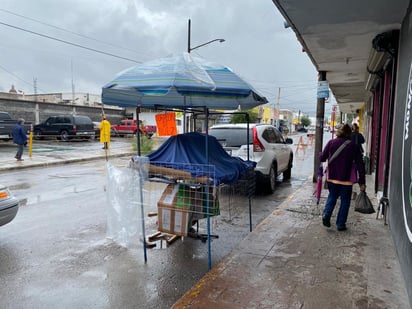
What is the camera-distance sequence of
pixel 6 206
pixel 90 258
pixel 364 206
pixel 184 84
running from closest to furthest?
pixel 184 84
pixel 90 258
pixel 6 206
pixel 364 206

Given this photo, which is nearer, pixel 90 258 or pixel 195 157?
pixel 195 157

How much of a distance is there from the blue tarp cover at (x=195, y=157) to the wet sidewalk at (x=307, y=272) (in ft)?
3.30

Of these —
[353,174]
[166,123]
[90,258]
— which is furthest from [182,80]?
[353,174]

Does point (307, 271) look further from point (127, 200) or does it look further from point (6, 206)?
point (6, 206)

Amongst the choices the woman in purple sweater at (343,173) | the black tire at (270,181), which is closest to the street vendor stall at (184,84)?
the woman in purple sweater at (343,173)

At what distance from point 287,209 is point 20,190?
21.5 feet

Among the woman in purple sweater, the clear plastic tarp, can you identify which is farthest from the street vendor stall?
the woman in purple sweater

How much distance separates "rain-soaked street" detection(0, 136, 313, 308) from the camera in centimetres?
351

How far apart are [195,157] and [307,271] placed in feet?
6.05

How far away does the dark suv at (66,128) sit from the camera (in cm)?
2525

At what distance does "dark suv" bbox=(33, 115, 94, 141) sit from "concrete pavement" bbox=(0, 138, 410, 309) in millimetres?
22486

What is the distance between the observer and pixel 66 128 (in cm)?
2534

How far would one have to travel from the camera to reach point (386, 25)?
525 cm

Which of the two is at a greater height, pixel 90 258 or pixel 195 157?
pixel 195 157
